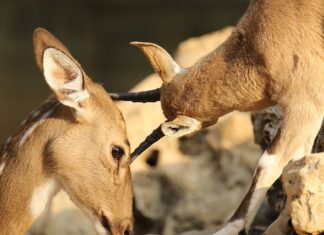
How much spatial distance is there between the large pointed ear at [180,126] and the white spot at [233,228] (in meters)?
0.80

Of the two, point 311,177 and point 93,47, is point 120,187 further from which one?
point 93,47

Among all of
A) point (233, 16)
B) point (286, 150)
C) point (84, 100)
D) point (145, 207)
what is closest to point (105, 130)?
point (84, 100)

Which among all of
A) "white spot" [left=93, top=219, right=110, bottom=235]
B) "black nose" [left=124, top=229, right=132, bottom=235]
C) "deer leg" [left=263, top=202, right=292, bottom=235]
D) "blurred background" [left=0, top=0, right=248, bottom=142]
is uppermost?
"white spot" [left=93, top=219, right=110, bottom=235]

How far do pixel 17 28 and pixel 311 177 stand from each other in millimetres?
10999

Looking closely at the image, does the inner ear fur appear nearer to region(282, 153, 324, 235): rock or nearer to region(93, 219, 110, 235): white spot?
region(93, 219, 110, 235): white spot

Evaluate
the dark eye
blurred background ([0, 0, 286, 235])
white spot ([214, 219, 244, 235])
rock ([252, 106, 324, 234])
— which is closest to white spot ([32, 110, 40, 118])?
the dark eye

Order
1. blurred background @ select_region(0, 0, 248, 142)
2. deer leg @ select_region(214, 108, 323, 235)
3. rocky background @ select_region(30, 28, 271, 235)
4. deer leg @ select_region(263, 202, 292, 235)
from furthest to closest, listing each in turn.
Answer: blurred background @ select_region(0, 0, 248, 142) < rocky background @ select_region(30, 28, 271, 235) < deer leg @ select_region(263, 202, 292, 235) < deer leg @ select_region(214, 108, 323, 235)

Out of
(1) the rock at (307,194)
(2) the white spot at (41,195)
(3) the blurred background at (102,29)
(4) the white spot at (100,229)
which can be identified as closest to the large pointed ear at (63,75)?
(2) the white spot at (41,195)

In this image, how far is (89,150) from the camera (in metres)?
5.60

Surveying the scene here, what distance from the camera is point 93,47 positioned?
15.2 meters

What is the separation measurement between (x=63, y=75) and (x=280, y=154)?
47.2 inches

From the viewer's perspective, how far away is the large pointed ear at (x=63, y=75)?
541cm

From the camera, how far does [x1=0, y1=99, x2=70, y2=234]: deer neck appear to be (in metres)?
5.55

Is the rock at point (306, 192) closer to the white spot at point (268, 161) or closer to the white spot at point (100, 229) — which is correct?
the white spot at point (268, 161)
